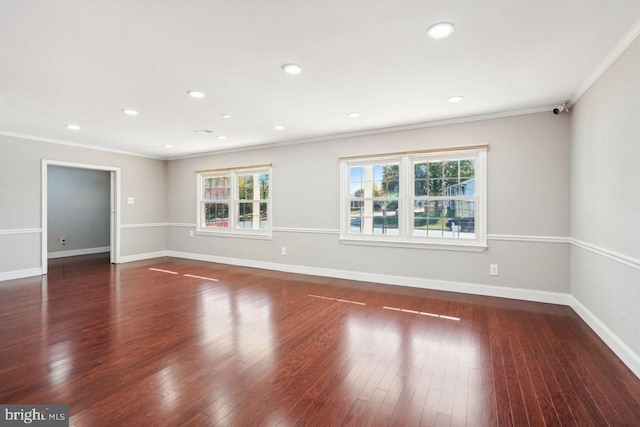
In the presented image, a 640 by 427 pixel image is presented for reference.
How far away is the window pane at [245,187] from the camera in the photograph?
6293mm

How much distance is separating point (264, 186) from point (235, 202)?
88 cm

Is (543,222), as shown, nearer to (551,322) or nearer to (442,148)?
(551,322)

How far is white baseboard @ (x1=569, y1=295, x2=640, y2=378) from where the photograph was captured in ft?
7.39

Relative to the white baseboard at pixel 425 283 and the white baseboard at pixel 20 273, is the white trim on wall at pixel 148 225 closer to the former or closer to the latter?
the white baseboard at pixel 20 273

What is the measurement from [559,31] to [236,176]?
5.60 m

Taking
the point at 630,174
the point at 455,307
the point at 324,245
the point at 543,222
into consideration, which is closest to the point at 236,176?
the point at 324,245

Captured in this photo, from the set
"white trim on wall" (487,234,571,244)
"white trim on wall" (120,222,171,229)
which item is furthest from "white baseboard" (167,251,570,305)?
"white trim on wall" (120,222,171,229)

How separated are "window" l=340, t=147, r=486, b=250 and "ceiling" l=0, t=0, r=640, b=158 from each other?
69cm

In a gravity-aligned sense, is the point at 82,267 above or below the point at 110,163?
below

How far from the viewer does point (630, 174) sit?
7.56 feet

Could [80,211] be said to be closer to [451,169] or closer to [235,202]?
[235,202]

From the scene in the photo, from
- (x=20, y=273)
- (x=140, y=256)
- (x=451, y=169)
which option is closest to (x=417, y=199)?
(x=451, y=169)

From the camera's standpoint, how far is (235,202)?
650 centimetres

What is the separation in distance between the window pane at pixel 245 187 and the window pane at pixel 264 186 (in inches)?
11.1
